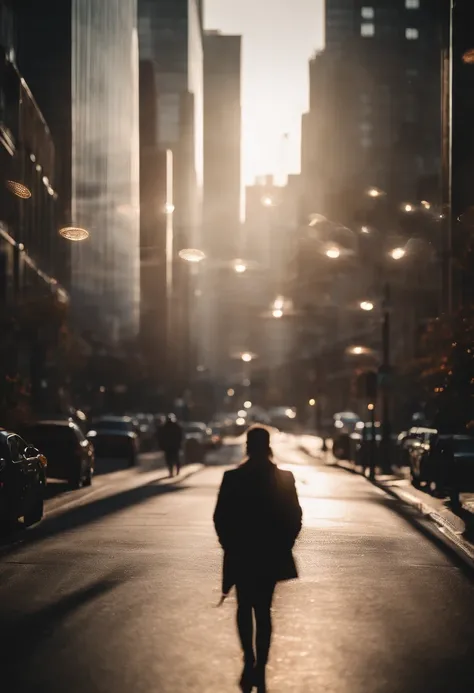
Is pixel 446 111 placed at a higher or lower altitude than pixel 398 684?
higher

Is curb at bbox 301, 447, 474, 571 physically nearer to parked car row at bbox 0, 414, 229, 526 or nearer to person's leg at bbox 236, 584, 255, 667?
parked car row at bbox 0, 414, 229, 526

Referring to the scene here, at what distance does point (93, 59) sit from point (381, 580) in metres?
110

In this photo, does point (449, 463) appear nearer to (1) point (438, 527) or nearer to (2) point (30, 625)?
(1) point (438, 527)

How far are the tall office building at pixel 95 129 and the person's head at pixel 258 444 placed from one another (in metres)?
82.1

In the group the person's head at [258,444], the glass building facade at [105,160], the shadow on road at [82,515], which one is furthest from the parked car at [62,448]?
the glass building facade at [105,160]

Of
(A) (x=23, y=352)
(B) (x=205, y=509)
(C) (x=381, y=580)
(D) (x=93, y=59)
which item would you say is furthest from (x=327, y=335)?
(C) (x=381, y=580)

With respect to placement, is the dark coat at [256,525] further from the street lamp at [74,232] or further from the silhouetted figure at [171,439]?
the silhouetted figure at [171,439]

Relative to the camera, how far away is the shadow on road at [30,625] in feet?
30.5

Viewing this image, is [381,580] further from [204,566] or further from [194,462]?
[194,462]

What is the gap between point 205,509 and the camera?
25.5 meters

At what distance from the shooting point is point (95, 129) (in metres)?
123

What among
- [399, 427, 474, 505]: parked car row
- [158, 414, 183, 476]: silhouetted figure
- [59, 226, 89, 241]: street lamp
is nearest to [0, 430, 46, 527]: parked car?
[59, 226, 89, 241]: street lamp

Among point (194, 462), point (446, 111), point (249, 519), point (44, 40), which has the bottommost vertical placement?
point (194, 462)

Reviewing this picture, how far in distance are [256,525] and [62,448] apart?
78.6ft
